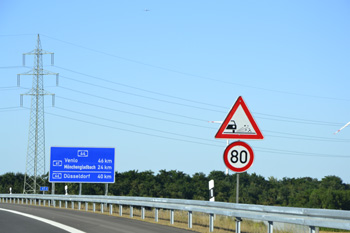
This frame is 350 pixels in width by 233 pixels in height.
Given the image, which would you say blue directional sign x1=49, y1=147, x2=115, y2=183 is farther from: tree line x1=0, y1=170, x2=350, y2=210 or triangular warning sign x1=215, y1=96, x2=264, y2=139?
tree line x1=0, y1=170, x2=350, y2=210

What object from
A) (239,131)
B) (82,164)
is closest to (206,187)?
(82,164)

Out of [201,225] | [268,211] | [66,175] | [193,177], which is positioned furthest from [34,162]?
[193,177]

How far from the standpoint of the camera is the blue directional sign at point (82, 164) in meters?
37.0

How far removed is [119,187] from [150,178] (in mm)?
8570

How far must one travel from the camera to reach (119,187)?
9012 cm

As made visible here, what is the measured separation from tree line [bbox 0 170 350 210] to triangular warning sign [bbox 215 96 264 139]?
59.1m

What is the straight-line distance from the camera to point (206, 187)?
96.9 metres

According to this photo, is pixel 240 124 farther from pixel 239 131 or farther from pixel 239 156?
pixel 239 156

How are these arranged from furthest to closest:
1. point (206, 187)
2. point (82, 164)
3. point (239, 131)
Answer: point (206, 187)
point (82, 164)
point (239, 131)

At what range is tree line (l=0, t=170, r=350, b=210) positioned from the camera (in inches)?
3197

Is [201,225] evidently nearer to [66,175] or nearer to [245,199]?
[66,175]

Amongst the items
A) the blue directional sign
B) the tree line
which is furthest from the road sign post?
the tree line

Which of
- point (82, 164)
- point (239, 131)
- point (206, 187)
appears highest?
point (239, 131)

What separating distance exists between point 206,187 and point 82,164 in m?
60.8
